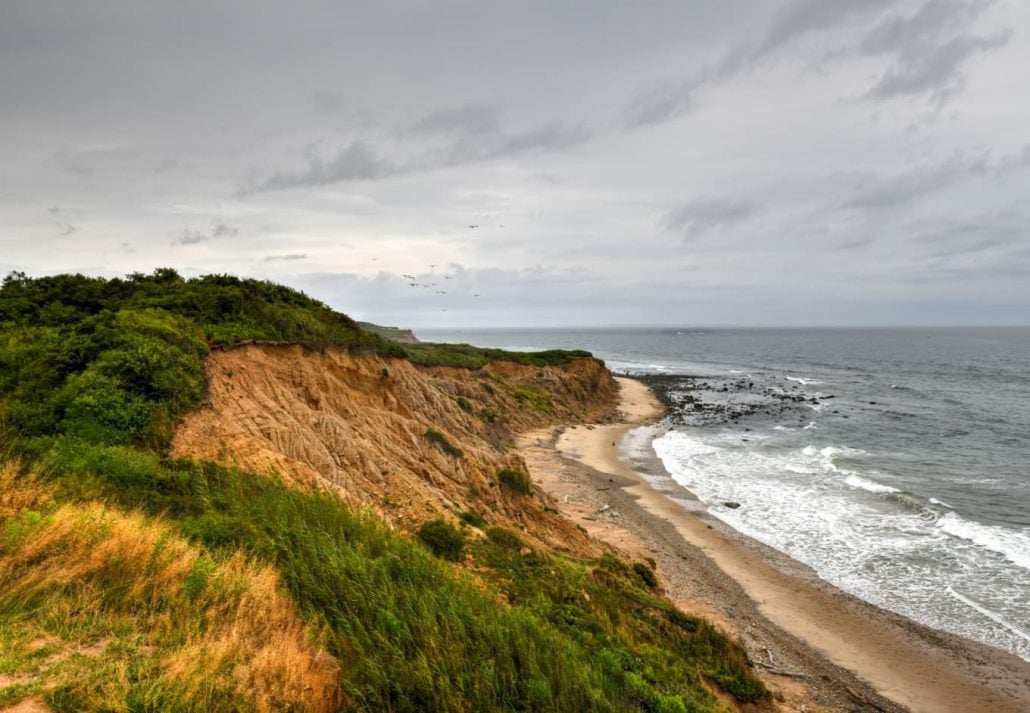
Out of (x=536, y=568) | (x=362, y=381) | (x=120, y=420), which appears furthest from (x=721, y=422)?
(x=120, y=420)

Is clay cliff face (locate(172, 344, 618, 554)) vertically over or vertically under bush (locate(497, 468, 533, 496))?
over

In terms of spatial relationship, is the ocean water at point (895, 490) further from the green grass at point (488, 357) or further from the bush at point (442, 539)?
the green grass at point (488, 357)

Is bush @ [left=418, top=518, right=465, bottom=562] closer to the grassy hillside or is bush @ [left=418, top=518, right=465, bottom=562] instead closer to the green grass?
the grassy hillside

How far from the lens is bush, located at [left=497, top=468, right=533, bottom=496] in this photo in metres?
22.9

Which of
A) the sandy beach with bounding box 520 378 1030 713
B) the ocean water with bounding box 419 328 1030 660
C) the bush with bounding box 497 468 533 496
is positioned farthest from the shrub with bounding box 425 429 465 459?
the ocean water with bounding box 419 328 1030 660

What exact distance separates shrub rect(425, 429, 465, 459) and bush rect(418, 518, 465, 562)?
802 cm

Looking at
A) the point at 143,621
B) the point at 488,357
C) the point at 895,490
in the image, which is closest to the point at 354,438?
the point at 143,621

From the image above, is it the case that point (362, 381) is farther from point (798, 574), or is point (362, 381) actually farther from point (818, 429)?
point (818, 429)

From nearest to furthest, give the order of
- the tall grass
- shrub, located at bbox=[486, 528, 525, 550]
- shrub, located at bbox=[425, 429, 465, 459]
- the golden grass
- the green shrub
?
the golden grass
the tall grass
shrub, located at bbox=[486, 528, 525, 550]
the green shrub
shrub, located at bbox=[425, 429, 465, 459]

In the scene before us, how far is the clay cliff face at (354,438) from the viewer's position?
15258 mm

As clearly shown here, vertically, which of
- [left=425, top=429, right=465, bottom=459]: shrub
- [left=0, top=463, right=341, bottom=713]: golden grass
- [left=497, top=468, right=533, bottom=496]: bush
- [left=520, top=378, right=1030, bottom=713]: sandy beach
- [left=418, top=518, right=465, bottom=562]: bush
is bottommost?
[left=520, top=378, right=1030, bottom=713]: sandy beach

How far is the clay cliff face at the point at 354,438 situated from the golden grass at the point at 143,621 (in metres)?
5.82

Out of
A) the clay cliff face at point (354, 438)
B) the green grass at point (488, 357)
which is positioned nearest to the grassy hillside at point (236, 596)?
the clay cliff face at point (354, 438)

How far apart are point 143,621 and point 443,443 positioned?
646 inches
